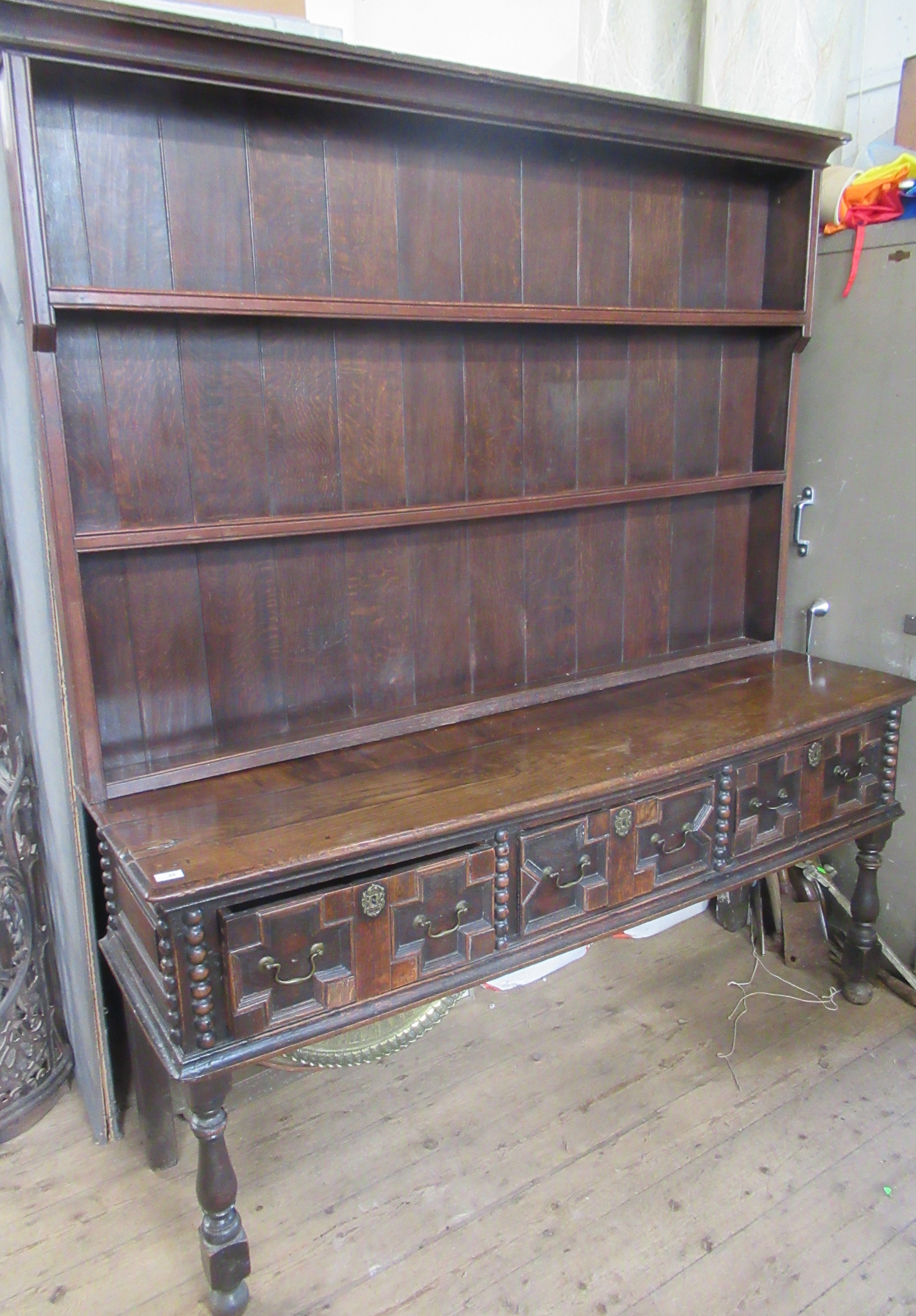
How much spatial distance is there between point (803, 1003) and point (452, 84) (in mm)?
2106

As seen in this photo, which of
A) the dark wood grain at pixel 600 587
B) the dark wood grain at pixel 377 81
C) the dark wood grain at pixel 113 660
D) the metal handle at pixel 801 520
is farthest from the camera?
the metal handle at pixel 801 520

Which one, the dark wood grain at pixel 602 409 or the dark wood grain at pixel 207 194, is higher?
the dark wood grain at pixel 207 194

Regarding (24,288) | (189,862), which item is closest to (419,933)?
(189,862)

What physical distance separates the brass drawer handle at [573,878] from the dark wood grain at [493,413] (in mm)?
777

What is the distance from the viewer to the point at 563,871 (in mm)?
1682

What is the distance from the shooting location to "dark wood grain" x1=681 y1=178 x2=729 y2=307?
6.94ft

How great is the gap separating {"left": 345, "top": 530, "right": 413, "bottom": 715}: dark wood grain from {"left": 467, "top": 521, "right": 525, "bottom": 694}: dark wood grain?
16 centimetres

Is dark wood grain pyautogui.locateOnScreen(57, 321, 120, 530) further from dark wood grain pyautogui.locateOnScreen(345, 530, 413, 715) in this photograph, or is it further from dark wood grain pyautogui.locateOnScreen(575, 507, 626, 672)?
dark wood grain pyautogui.locateOnScreen(575, 507, 626, 672)

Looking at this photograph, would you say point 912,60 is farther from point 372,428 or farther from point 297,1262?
point 297,1262

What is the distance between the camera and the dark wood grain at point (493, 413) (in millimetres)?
1939

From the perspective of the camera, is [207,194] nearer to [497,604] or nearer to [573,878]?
[497,604]

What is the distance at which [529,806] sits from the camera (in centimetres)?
159

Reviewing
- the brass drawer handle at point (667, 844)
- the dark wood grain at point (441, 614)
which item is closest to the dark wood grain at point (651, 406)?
the dark wood grain at point (441, 614)

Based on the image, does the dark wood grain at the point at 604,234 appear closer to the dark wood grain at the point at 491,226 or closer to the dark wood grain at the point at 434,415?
the dark wood grain at the point at 491,226
